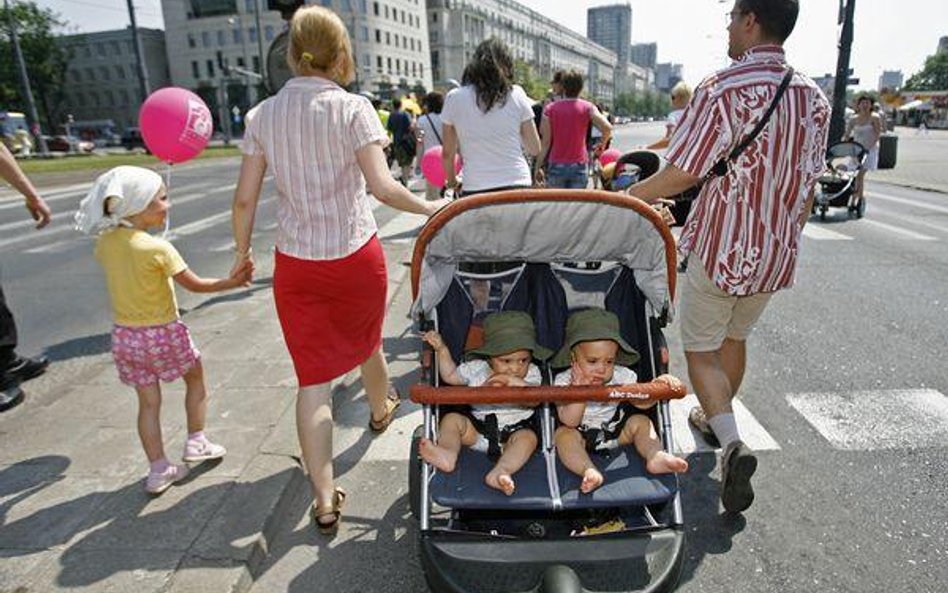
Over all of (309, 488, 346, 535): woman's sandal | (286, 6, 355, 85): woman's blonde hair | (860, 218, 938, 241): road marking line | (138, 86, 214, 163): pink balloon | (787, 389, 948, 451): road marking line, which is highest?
(286, 6, 355, 85): woman's blonde hair

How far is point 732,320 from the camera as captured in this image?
3.10 meters

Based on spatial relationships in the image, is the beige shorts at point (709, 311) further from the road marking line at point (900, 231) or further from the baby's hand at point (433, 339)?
the road marking line at point (900, 231)

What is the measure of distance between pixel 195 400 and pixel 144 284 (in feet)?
2.26

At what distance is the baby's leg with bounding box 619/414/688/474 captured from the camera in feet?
7.16

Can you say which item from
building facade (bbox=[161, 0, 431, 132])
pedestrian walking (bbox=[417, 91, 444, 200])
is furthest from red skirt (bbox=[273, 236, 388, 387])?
building facade (bbox=[161, 0, 431, 132])

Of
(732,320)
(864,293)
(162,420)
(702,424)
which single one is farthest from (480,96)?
(864,293)

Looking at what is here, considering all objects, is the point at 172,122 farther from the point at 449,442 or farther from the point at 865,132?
the point at 865,132

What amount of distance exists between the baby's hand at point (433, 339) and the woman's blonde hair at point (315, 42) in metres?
1.19

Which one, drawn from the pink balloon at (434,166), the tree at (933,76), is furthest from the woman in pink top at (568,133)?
the tree at (933,76)

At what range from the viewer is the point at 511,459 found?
2.27 metres

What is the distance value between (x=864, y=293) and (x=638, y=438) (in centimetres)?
540

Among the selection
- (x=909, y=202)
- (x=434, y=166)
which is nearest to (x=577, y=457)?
(x=434, y=166)

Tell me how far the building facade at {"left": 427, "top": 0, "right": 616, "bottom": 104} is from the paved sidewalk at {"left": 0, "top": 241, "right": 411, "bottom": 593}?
73.5 m

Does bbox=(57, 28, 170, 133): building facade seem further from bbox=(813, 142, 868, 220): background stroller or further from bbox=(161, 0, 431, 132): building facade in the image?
bbox=(813, 142, 868, 220): background stroller
